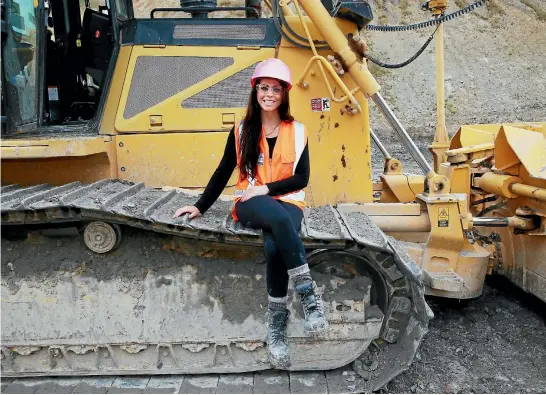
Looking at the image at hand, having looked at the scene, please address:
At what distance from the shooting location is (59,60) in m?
4.27

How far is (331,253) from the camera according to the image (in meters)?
3.43

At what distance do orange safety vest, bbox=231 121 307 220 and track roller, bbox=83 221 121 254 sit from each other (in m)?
0.70

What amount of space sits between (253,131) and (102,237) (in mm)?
1004

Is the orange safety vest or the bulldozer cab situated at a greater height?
the bulldozer cab

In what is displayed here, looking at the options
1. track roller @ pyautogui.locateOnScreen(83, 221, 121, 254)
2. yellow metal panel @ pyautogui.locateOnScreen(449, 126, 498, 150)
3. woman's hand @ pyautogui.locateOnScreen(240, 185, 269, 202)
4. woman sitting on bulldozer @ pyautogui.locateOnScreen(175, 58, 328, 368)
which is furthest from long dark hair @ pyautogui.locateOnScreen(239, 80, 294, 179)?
yellow metal panel @ pyautogui.locateOnScreen(449, 126, 498, 150)

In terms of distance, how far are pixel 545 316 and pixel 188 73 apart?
3125 mm

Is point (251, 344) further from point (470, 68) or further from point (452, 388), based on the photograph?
point (470, 68)

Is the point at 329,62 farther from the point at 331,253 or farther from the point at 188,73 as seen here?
the point at 331,253

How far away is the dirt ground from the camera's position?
3.64 meters

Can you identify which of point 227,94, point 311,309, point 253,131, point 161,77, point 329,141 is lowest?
point 311,309

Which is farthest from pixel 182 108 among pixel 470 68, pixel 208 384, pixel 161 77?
pixel 470 68

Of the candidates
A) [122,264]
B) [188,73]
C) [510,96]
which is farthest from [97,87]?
[510,96]

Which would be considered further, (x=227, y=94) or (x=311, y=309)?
(x=227, y=94)

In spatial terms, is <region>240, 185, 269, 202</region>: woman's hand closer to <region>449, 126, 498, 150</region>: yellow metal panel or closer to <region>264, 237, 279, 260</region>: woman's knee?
<region>264, 237, 279, 260</region>: woman's knee
